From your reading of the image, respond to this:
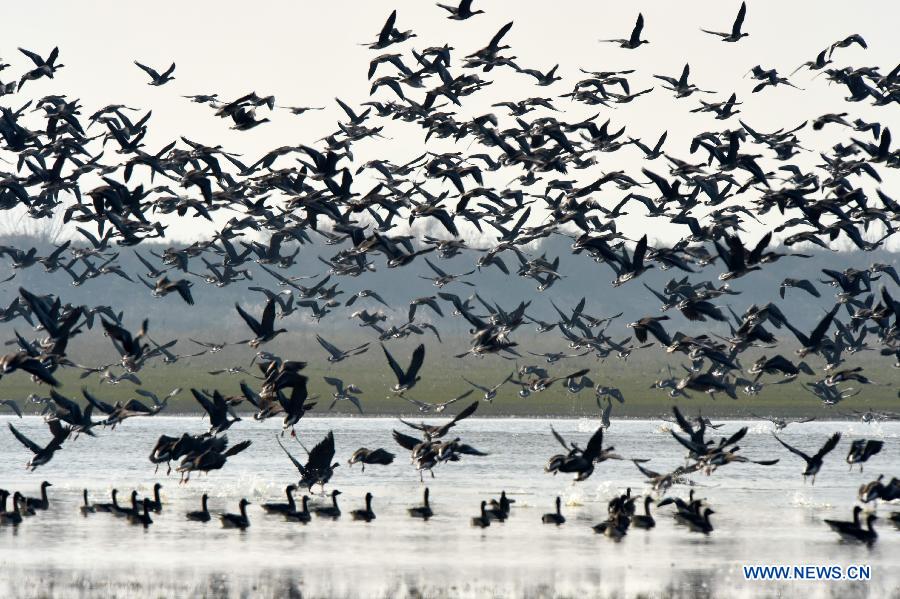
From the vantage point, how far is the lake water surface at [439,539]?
2269 cm

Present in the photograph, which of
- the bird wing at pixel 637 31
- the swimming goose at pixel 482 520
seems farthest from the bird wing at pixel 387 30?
the swimming goose at pixel 482 520

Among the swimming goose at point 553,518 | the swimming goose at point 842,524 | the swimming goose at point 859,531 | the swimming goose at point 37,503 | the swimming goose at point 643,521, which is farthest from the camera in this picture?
the swimming goose at point 37,503

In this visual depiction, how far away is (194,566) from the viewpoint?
23.9 metres

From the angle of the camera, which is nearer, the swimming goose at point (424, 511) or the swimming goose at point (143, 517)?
the swimming goose at point (143, 517)

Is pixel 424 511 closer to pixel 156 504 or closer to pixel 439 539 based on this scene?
pixel 439 539

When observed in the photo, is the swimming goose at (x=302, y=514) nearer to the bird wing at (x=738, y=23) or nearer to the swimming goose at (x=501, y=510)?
the swimming goose at (x=501, y=510)

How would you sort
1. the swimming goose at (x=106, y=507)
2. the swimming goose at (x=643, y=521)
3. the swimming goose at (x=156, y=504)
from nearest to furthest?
the swimming goose at (x=643, y=521) → the swimming goose at (x=106, y=507) → the swimming goose at (x=156, y=504)

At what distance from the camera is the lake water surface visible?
22.7m

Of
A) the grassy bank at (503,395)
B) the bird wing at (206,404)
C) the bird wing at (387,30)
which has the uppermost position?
the bird wing at (387,30)

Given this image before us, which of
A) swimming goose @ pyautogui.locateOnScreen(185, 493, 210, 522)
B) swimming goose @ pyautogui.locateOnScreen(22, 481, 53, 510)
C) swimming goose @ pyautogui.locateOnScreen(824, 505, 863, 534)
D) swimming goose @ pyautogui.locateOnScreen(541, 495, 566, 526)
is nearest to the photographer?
swimming goose @ pyautogui.locateOnScreen(824, 505, 863, 534)

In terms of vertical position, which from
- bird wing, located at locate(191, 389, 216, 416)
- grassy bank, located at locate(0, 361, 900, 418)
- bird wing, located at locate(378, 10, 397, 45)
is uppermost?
bird wing, located at locate(378, 10, 397, 45)

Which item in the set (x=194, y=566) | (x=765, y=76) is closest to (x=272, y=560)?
Result: (x=194, y=566)

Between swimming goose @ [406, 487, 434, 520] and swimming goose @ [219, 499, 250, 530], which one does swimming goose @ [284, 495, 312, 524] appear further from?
swimming goose @ [406, 487, 434, 520]

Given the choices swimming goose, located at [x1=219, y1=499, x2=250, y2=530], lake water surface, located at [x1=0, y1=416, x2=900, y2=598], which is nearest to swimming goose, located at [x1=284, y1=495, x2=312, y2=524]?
lake water surface, located at [x1=0, y1=416, x2=900, y2=598]
